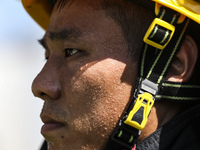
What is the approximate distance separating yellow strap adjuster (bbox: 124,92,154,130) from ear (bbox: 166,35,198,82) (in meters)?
0.24

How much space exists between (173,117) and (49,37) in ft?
3.62

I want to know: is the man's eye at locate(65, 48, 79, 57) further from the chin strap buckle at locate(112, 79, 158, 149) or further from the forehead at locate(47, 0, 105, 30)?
the chin strap buckle at locate(112, 79, 158, 149)

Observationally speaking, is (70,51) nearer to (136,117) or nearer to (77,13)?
(77,13)

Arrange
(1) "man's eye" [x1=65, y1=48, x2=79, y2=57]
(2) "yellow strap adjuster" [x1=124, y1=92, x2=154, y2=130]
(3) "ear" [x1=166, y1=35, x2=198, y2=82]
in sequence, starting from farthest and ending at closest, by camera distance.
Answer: (1) "man's eye" [x1=65, y1=48, x2=79, y2=57] → (3) "ear" [x1=166, y1=35, x2=198, y2=82] → (2) "yellow strap adjuster" [x1=124, y1=92, x2=154, y2=130]

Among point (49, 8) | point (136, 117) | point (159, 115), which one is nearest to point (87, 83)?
point (136, 117)

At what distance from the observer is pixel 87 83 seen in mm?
2553

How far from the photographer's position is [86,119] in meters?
2.53

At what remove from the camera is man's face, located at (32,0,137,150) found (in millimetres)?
2531

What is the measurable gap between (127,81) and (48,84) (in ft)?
1.83

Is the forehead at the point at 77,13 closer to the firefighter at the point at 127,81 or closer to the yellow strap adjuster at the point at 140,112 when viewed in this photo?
the firefighter at the point at 127,81

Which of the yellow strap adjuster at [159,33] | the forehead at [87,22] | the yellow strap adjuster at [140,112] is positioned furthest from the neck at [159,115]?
the forehead at [87,22]

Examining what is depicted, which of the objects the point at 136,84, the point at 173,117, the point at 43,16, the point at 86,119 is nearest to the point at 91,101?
the point at 86,119

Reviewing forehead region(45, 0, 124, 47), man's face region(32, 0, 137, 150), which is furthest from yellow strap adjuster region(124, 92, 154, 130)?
forehead region(45, 0, 124, 47)

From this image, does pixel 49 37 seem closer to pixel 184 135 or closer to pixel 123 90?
pixel 123 90
